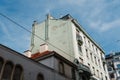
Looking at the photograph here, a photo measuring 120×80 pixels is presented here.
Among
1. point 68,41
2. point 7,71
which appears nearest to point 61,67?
point 68,41

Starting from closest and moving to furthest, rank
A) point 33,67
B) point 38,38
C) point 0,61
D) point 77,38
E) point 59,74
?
point 0,61 → point 33,67 → point 59,74 → point 77,38 → point 38,38

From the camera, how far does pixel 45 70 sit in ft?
76.4

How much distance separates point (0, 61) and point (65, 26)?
19483mm

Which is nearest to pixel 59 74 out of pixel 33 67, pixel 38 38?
pixel 33 67

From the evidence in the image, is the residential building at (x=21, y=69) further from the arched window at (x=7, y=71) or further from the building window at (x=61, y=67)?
the building window at (x=61, y=67)

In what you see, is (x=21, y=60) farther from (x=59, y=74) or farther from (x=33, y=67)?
(x=59, y=74)

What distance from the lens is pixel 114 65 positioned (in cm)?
7075

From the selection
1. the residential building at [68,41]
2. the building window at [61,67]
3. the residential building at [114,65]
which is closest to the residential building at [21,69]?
the building window at [61,67]

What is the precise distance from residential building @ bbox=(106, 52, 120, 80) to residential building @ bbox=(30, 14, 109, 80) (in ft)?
90.8

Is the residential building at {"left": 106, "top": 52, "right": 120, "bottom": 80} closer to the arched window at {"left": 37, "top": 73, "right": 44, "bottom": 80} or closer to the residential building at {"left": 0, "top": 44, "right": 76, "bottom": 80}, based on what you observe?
the residential building at {"left": 0, "top": 44, "right": 76, "bottom": 80}

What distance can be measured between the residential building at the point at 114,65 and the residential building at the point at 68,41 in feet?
90.8

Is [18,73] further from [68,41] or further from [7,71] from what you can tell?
[68,41]

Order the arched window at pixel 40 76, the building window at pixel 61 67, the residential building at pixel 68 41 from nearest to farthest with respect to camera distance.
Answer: the arched window at pixel 40 76, the building window at pixel 61 67, the residential building at pixel 68 41

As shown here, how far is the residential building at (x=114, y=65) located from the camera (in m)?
68.9
